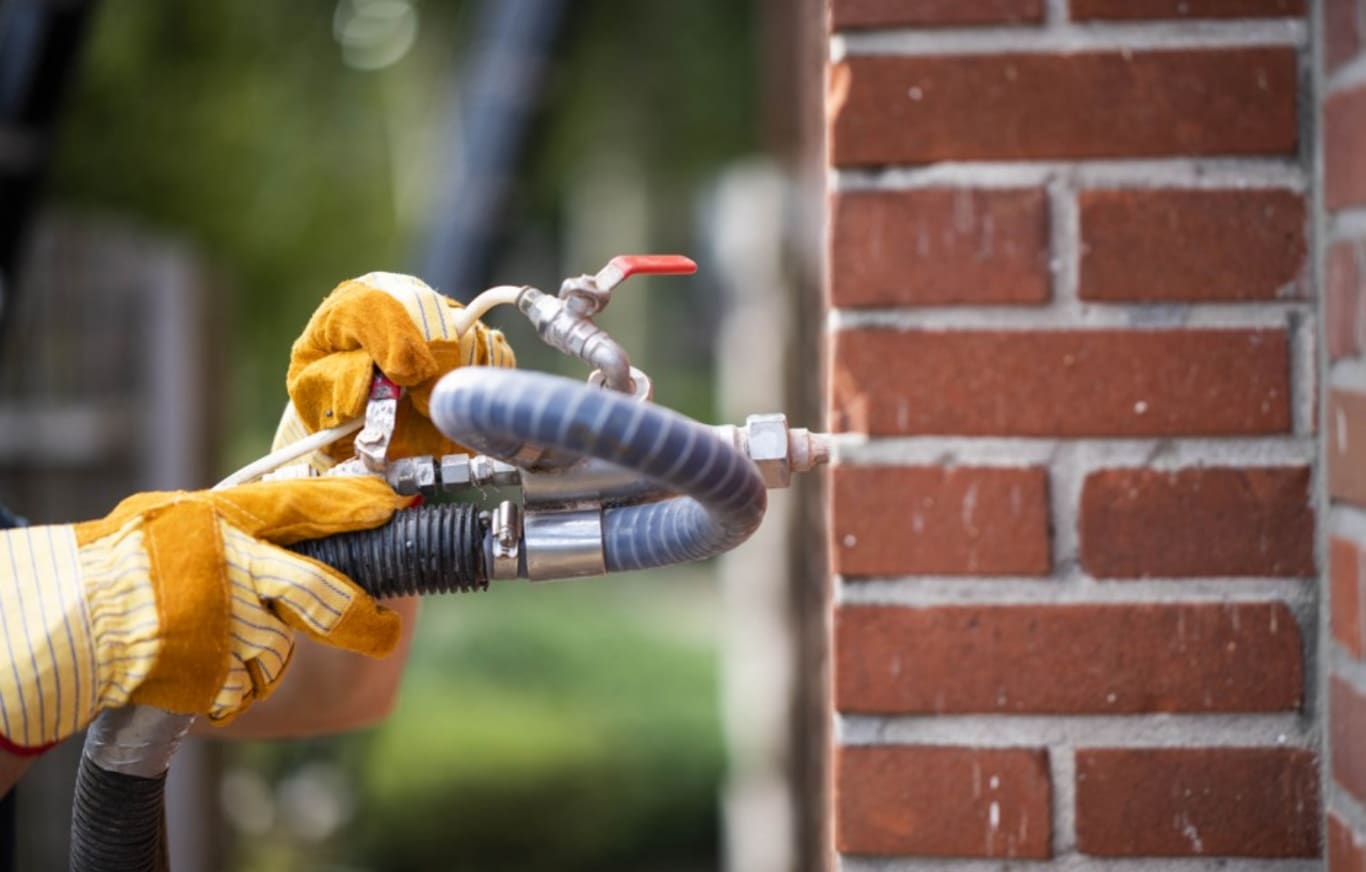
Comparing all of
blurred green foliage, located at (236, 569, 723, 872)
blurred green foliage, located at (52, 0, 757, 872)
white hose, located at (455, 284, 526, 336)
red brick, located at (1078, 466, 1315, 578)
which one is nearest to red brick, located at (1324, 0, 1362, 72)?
red brick, located at (1078, 466, 1315, 578)

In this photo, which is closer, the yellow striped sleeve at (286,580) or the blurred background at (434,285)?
the yellow striped sleeve at (286,580)

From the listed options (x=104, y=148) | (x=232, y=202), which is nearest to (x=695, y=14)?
(x=232, y=202)

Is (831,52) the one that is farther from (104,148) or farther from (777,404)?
(104,148)

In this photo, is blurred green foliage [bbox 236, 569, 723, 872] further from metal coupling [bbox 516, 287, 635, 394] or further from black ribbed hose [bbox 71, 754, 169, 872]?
metal coupling [bbox 516, 287, 635, 394]

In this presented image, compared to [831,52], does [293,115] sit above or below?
above

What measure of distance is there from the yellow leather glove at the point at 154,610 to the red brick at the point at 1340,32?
0.62 meters

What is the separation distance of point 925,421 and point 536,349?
19.7 ft

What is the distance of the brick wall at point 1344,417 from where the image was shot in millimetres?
788

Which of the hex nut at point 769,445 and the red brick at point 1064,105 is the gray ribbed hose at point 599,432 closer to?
the hex nut at point 769,445

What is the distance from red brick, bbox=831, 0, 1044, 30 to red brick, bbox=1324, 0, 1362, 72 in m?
0.16

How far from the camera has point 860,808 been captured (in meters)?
0.87

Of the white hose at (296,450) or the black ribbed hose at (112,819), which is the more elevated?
the white hose at (296,450)

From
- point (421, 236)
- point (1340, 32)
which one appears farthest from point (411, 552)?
point (421, 236)

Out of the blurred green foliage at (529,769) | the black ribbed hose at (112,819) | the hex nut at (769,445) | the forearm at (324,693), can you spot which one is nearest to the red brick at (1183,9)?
the hex nut at (769,445)
